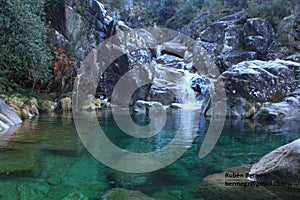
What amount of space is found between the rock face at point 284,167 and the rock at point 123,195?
1702 millimetres

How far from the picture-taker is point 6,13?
11.0 meters

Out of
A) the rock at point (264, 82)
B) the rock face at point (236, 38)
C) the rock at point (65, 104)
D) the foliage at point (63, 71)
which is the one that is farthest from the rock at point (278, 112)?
the rock face at point (236, 38)

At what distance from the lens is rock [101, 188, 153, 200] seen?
3113mm

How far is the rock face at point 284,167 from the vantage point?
3.44 meters

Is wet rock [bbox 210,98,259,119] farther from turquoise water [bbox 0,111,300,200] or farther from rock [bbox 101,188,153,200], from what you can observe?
rock [bbox 101,188,153,200]

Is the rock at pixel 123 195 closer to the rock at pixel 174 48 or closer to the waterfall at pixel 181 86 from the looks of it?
the waterfall at pixel 181 86

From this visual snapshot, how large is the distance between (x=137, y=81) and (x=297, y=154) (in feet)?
68.9

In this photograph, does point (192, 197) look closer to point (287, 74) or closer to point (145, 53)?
point (287, 74)

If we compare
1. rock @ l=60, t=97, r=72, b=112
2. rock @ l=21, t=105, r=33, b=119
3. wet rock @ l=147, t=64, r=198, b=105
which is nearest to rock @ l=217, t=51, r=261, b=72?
wet rock @ l=147, t=64, r=198, b=105

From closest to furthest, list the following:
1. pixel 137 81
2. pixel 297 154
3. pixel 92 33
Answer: pixel 297 154 → pixel 92 33 → pixel 137 81

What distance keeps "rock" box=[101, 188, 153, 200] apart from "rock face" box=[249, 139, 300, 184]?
5.58 feet

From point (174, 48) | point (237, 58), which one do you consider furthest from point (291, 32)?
point (174, 48)

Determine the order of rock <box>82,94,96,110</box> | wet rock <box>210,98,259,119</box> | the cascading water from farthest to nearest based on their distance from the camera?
the cascading water
rock <box>82,94,96,110</box>
wet rock <box>210,98,259,119</box>

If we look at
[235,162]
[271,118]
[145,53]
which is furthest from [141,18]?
[235,162]
